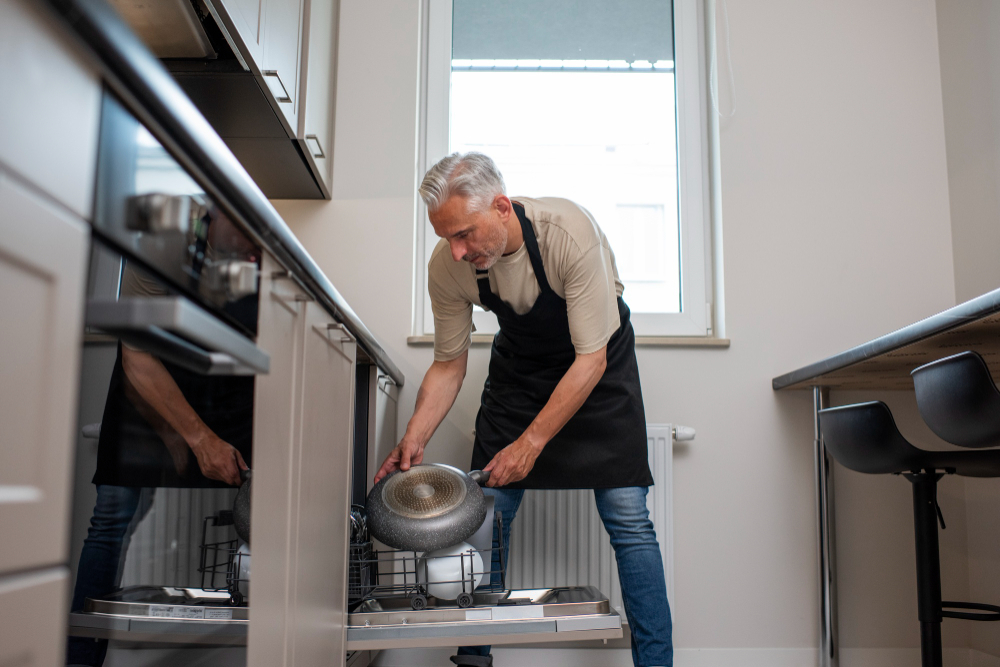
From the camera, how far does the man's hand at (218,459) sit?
2.33ft

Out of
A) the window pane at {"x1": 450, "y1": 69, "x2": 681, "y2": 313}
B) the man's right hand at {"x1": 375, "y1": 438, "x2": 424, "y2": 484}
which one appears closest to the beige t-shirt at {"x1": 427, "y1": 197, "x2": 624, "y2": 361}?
the man's right hand at {"x1": 375, "y1": 438, "x2": 424, "y2": 484}

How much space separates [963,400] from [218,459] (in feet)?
3.65

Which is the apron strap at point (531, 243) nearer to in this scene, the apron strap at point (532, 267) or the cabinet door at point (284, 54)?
the apron strap at point (532, 267)

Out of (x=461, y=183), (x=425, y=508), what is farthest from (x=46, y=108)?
(x=461, y=183)

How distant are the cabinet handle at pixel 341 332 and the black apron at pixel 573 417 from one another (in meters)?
0.48

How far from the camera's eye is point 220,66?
64.4 inches

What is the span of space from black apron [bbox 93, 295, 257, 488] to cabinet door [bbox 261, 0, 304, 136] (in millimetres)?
1117

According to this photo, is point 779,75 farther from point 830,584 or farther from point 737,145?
point 830,584

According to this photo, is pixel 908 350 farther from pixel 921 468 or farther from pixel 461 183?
pixel 461 183

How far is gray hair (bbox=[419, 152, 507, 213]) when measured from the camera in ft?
5.23

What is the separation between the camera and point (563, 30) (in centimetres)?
262

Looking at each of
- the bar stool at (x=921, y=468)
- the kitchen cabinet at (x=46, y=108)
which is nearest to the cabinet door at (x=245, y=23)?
the kitchen cabinet at (x=46, y=108)

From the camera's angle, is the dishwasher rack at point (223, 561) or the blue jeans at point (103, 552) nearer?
the blue jeans at point (103, 552)

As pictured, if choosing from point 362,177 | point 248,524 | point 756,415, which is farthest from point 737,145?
point 248,524
